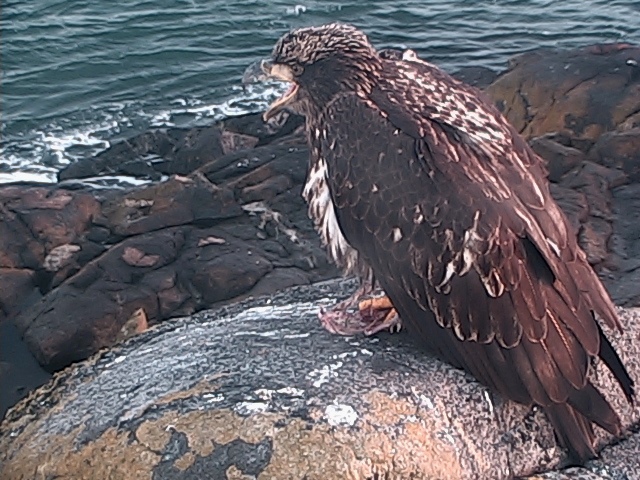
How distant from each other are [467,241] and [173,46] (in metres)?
16.7

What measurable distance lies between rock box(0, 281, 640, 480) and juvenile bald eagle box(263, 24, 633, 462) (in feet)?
0.66

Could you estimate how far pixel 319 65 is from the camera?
17.5 ft

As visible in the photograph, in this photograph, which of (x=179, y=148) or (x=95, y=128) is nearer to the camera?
(x=179, y=148)

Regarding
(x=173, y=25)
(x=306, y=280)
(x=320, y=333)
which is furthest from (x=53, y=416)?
(x=173, y=25)

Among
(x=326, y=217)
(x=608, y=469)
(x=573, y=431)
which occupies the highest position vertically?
(x=326, y=217)

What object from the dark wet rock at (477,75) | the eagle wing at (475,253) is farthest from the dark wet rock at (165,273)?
the dark wet rock at (477,75)

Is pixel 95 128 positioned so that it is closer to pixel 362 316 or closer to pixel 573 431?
pixel 362 316

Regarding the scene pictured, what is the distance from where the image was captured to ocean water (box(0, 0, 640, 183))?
17547 mm

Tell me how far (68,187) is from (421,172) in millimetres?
10962

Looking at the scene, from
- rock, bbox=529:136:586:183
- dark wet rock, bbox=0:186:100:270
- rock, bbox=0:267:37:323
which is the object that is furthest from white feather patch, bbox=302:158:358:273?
rock, bbox=529:136:586:183

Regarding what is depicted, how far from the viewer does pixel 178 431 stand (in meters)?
4.53

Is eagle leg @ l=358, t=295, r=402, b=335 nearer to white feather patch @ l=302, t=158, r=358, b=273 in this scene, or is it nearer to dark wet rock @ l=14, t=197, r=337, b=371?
white feather patch @ l=302, t=158, r=358, b=273

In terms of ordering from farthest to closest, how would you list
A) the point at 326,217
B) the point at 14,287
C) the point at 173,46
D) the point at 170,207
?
the point at 173,46 < the point at 170,207 < the point at 14,287 < the point at 326,217

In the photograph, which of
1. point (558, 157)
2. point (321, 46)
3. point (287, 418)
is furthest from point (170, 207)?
point (287, 418)
